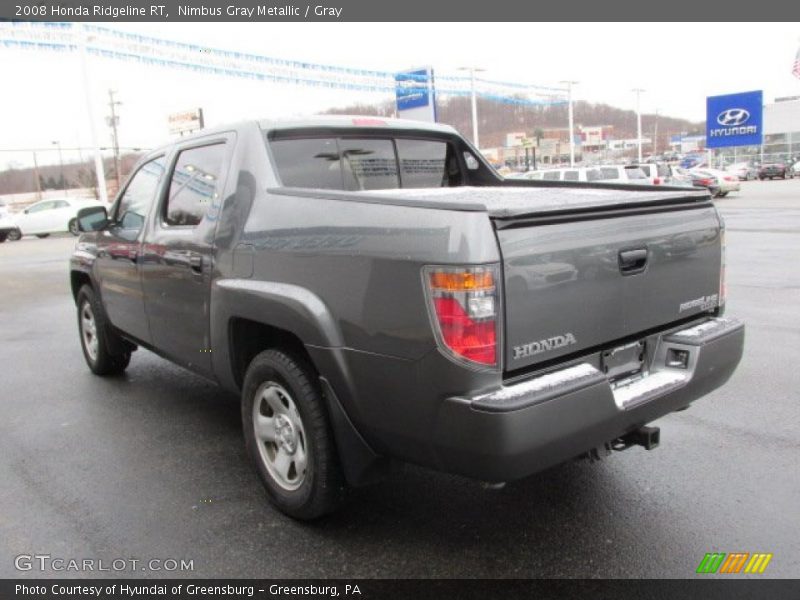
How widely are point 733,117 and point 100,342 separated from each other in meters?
46.0

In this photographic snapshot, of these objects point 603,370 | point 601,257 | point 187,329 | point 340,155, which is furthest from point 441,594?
point 340,155

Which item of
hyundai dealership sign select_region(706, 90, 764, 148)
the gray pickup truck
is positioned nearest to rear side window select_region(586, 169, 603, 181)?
the gray pickup truck

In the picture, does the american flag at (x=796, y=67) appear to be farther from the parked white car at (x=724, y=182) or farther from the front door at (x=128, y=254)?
the front door at (x=128, y=254)

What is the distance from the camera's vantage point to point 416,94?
1133 inches

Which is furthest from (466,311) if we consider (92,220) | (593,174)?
(593,174)

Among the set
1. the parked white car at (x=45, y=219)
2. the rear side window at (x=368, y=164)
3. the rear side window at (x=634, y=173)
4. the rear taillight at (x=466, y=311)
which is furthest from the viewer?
the parked white car at (x=45, y=219)

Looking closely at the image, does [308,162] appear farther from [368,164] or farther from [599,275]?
[599,275]

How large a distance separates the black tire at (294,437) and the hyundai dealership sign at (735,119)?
1787 inches

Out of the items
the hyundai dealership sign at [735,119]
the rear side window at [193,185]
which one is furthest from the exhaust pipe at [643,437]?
the hyundai dealership sign at [735,119]

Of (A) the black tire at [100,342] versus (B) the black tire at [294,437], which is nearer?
(B) the black tire at [294,437]

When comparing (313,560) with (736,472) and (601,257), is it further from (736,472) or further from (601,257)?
(736,472)

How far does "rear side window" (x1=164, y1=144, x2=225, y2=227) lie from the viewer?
12.5 ft

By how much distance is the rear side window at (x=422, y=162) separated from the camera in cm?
442

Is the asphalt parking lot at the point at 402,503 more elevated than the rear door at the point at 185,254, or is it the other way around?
the rear door at the point at 185,254
